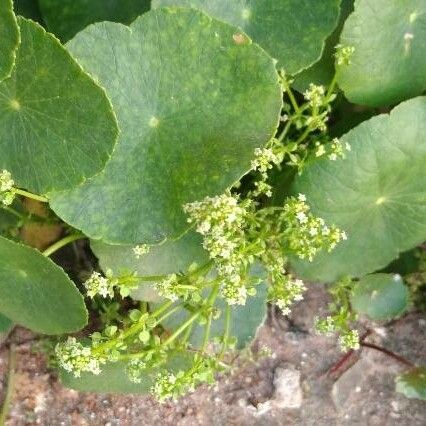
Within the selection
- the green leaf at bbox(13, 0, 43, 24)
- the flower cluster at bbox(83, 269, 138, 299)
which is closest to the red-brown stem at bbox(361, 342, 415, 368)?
the flower cluster at bbox(83, 269, 138, 299)

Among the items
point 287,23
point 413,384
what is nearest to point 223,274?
point 287,23

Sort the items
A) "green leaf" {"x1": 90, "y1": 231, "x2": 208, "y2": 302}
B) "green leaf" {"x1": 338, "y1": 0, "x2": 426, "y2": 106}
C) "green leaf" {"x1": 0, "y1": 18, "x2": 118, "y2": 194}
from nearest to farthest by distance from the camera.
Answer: "green leaf" {"x1": 0, "y1": 18, "x2": 118, "y2": 194} < "green leaf" {"x1": 338, "y1": 0, "x2": 426, "y2": 106} < "green leaf" {"x1": 90, "y1": 231, "x2": 208, "y2": 302}

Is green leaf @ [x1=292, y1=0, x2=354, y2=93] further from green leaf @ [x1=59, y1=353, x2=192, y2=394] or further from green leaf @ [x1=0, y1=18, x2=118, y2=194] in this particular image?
green leaf @ [x1=59, y1=353, x2=192, y2=394]

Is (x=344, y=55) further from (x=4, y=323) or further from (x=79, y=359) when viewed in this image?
(x=4, y=323)

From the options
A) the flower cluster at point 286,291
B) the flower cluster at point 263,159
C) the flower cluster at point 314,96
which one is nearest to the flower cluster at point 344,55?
the flower cluster at point 314,96

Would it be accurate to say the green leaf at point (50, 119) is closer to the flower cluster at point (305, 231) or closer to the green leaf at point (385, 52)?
the flower cluster at point (305, 231)

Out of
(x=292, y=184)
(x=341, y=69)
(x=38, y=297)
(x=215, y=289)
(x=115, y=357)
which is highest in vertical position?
(x=341, y=69)

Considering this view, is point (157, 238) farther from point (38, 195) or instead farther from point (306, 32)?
point (306, 32)

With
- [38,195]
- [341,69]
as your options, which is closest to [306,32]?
[341,69]
